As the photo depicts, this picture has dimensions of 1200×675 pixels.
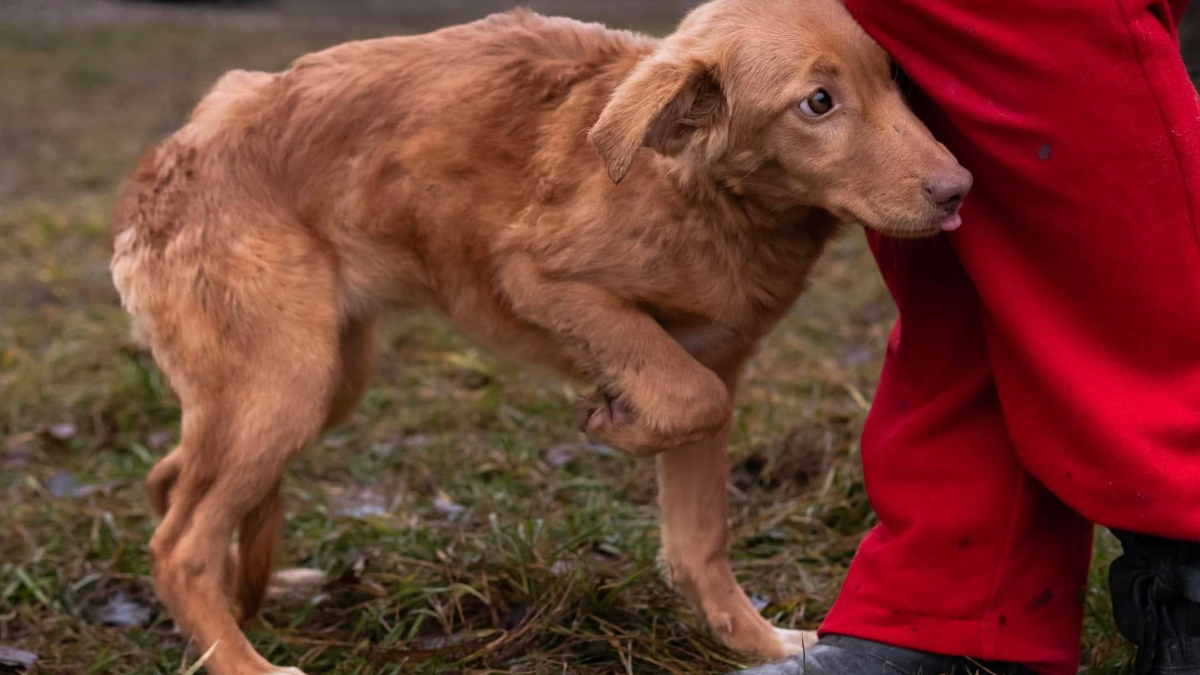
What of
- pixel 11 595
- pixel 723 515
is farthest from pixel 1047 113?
pixel 11 595

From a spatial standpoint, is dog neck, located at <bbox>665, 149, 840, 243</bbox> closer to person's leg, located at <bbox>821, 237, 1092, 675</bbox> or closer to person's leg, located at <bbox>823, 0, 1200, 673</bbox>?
person's leg, located at <bbox>821, 237, 1092, 675</bbox>

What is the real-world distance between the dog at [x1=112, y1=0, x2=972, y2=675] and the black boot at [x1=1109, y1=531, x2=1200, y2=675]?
771 millimetres

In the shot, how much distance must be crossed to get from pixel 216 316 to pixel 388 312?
0.45m

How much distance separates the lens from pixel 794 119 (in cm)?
245

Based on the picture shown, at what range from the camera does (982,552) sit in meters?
2.45

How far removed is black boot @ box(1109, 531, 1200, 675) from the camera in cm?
224

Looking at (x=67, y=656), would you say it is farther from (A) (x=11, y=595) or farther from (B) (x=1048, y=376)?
(B) (x=1048, y=376)

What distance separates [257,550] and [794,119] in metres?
1.62

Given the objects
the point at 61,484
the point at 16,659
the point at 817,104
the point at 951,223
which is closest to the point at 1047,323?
the point at 951,223

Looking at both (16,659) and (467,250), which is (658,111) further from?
(16,659)

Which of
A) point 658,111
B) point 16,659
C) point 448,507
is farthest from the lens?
point 448,507

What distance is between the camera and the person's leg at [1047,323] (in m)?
2.10

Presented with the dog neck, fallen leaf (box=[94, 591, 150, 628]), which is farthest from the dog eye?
fallen leaf (box=[94, 591, 150, 628])

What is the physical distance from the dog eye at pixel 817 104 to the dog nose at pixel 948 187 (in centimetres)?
26
